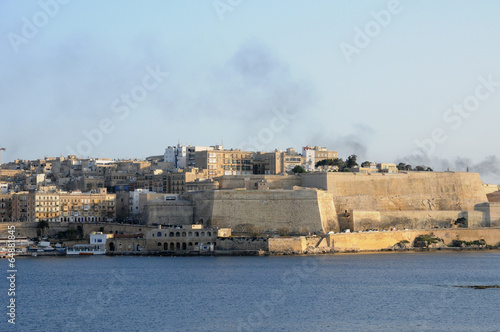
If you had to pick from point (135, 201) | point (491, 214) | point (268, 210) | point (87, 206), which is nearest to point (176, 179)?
point (135, 201)

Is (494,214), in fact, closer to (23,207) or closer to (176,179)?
(176,179)

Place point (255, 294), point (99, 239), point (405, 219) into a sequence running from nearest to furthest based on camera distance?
point (255, 294) < point (99, 239) < point (405, 219)

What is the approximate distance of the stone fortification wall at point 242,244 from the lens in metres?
44.6

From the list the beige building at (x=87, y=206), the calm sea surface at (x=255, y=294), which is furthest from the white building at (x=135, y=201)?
the calm sea surface at (x=255, y=294)

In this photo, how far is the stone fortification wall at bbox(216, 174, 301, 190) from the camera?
53.7 metres

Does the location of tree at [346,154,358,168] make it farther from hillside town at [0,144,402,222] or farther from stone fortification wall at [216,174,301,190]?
stone fortification wall at [216,174,301,190]

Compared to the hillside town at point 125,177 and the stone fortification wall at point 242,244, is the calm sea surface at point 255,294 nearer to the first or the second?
the stone fortification wall at point 242,244

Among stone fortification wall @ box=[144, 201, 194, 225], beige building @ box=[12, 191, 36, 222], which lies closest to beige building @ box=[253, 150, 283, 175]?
stone fortification wall @ box=[144, 201, 194, 225]

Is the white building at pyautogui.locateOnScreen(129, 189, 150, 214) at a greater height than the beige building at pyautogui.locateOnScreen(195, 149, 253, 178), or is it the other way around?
the beige building at pyautogui.locateOnScreen(195, 149, 253, 178)

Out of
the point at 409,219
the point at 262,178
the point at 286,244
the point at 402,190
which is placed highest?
the point at 262,178

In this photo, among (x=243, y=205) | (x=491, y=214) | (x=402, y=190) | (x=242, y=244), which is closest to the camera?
(x=242, y=244)

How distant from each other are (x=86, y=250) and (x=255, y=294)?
61.5 feet

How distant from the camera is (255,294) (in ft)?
101

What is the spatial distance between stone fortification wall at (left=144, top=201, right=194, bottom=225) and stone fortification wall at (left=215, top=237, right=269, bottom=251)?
5.81 meters
